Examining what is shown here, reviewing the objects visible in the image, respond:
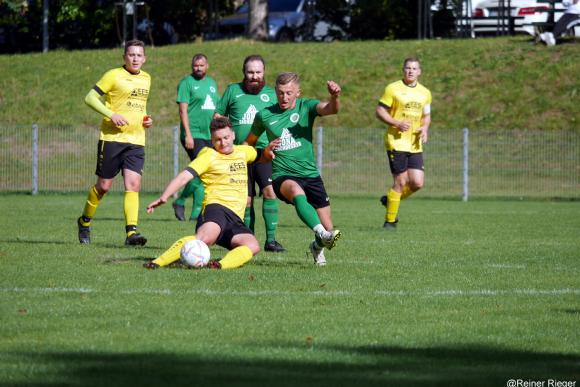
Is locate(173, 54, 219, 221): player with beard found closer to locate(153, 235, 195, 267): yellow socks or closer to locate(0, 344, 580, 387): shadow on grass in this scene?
locate(153, 235, 195, 267): yellow socks

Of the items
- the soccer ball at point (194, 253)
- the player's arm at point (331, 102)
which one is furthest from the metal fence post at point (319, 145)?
the soccer ball at point (194, 253)

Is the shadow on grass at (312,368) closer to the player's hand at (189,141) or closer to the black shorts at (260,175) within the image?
the black shorts at (260,175)

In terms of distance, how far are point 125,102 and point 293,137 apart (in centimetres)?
246

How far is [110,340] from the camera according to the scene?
6.86m

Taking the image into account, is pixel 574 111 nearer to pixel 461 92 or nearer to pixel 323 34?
pixel 461 92

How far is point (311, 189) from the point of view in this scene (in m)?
11.5

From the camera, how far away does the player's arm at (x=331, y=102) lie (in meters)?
10.4

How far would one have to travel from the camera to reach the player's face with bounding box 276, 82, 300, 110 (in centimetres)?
1121

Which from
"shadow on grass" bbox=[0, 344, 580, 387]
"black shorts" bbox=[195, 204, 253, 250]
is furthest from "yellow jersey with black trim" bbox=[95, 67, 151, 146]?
"shadow on grass" bbox=[0, 344, 580, 387]

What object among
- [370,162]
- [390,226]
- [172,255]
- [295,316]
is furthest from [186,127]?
[370,162]

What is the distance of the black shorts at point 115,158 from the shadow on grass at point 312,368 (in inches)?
261

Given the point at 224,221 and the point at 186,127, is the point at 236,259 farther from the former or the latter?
the point at 186,127

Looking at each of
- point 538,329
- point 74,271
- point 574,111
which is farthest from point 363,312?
point 574,111

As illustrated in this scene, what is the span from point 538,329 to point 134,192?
645cm
